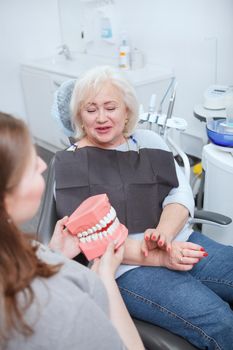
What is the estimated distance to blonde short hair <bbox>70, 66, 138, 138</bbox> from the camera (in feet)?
4.94

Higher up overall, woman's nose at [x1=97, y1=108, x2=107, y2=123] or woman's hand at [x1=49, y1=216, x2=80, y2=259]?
woman's nose at [x1=97, y1=108, x2=107, y2=123]

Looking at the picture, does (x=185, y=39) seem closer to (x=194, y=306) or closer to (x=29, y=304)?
(x=194, y=306)

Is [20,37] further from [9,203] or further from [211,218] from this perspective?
[9,203]

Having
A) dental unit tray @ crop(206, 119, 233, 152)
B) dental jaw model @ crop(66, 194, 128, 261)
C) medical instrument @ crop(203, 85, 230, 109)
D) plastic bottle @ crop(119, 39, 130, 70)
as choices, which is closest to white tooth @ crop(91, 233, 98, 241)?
dental jaw model @ crop(66, 194, 128, 261)

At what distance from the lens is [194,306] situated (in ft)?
3.96

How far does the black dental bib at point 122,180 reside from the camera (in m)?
1.46

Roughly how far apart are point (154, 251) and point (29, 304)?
76 cm

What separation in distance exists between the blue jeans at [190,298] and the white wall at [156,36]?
166 centimetres

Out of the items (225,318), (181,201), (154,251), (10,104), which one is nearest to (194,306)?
(225,318)

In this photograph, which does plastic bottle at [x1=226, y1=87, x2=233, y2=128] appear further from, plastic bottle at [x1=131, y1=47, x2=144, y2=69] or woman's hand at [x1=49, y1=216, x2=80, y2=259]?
plastic bottle at [x1=131, y1=47, x2=144, y2=69]

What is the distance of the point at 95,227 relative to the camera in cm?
123

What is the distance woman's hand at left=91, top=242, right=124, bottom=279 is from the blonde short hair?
23.5 inches

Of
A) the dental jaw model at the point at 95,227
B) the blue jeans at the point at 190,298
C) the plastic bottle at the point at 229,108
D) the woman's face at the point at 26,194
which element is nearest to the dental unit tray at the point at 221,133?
the plastic bottle at the point at 229,108

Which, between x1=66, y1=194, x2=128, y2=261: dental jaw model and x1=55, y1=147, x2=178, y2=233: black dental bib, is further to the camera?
x1=55, y1=147, x2=178, y2=233: black dental bib
